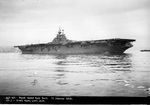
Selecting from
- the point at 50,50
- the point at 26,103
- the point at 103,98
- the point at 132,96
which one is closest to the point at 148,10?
the point at 132,96

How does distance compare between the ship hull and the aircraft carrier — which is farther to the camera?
the ship hull

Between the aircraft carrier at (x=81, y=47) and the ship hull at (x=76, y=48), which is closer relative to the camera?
the aircraft carrier at (x=81, y=47)

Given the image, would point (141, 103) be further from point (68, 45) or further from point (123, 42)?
point (68, 45)

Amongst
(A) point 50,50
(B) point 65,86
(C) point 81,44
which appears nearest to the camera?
(B) point 65,86

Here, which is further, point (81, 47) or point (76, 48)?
point (76, 48)
